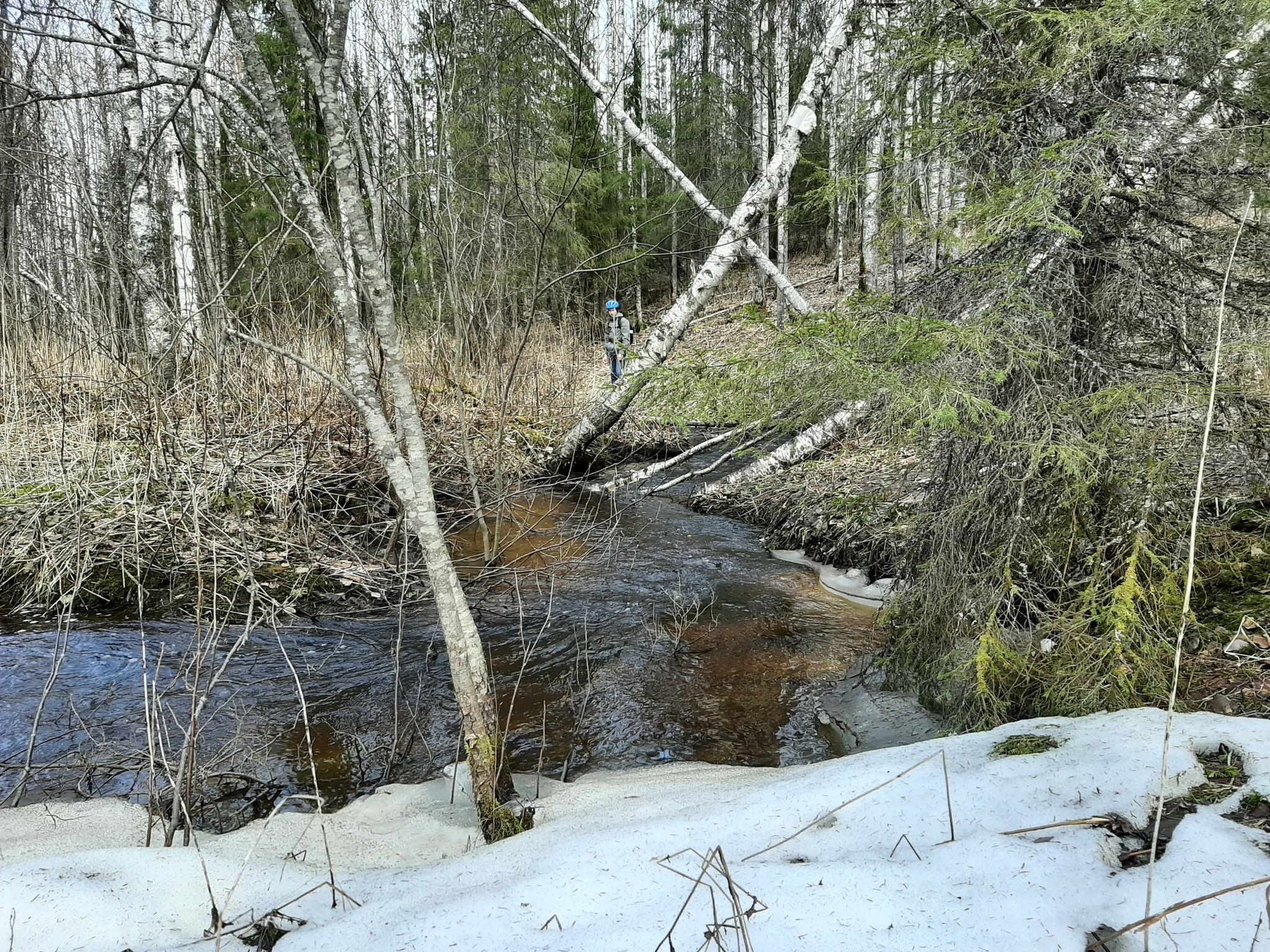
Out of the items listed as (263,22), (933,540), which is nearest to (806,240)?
(263,22)

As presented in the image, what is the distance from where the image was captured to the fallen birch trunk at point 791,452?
6.26 m

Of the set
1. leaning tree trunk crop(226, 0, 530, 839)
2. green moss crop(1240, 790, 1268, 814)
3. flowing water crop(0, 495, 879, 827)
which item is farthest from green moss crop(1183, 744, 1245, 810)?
leaning tree trunk crop(226, 0, 530, 839)

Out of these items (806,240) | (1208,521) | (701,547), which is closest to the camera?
(1208,521)

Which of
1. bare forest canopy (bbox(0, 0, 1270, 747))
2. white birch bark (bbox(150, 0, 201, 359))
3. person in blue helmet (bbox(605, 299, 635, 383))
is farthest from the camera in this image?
person in blue helmet (bbox(605, 299, 635, 383))

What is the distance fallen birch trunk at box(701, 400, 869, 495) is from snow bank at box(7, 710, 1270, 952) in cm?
397

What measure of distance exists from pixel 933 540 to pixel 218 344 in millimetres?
3676

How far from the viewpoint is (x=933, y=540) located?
334 cm

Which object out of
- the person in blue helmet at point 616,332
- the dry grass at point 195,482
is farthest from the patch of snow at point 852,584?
the person in blue helmet at point 616,332

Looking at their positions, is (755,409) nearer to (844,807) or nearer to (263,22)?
(844,807)

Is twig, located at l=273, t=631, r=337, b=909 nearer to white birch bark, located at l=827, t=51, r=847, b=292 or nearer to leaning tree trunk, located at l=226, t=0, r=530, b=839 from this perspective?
leaning tree trunk, located at l=226, t=0, r=530, b=839

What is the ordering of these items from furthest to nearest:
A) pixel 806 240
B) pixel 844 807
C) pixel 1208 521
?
1. pixel 806 240
2. pixel 1208 521
3. pixel 844 807

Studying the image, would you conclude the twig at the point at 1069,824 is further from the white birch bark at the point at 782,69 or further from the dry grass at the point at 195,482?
the white birch bark at the point at 782,69

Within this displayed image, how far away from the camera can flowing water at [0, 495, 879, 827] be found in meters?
3.26

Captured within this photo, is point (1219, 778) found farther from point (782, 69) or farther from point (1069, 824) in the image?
point (782, 69)
